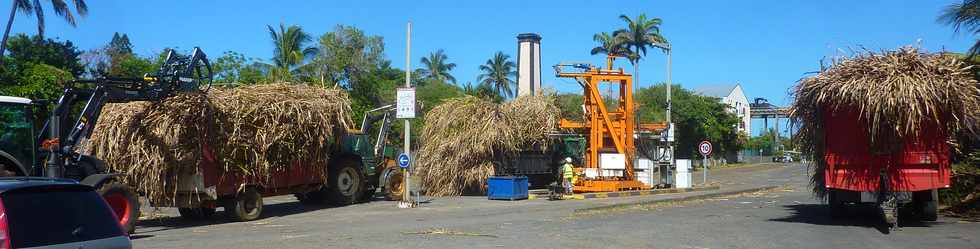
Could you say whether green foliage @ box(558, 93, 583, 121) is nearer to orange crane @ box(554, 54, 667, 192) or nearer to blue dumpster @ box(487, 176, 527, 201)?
orange crane @ box(554, 54, 667, 192)

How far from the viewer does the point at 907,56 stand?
14836 millimetres

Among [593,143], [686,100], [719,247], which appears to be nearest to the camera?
[719,247]

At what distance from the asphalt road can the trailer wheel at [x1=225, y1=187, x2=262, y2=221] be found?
1.07 ft

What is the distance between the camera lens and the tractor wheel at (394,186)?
25.1m

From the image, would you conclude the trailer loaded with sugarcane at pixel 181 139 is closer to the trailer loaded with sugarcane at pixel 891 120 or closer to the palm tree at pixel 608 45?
the trailer loaded with sugarcane at pixel 891 120

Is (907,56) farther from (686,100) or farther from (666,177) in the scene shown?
(686,100)

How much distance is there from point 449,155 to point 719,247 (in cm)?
1738

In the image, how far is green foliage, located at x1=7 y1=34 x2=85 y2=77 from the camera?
157 feet

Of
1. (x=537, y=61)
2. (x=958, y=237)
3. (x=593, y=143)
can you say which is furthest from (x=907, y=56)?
(x=537, y=61)

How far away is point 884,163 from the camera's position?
15.1 meters

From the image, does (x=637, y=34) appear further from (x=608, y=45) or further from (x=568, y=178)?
(x=568, y=178)

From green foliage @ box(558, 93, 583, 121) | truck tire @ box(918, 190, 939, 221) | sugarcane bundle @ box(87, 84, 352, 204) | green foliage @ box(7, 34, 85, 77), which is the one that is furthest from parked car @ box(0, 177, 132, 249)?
green foliage @ box(7, 34, 85, 77)

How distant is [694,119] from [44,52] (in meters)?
46.7

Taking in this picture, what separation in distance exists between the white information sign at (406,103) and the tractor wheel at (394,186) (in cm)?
301
